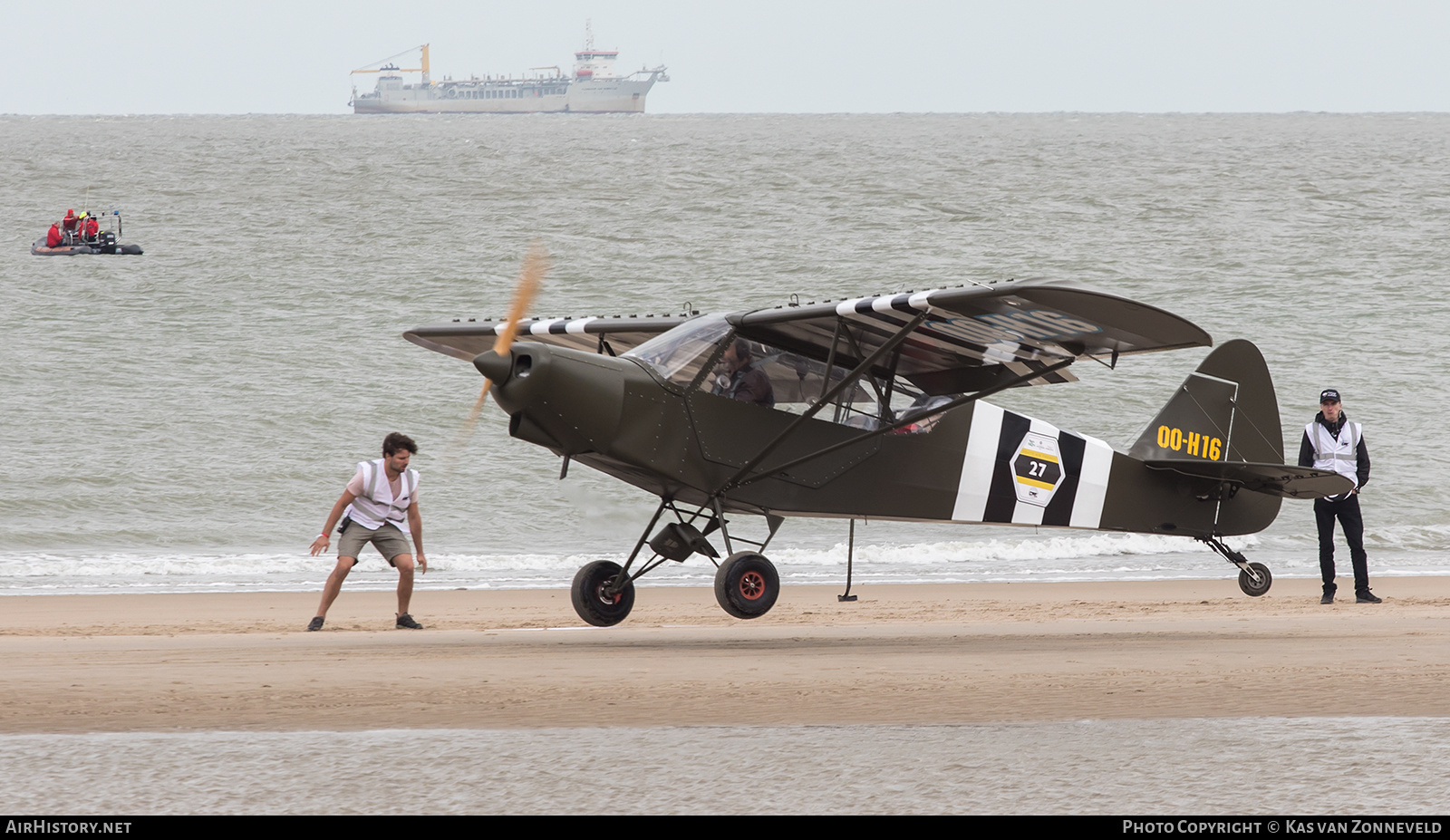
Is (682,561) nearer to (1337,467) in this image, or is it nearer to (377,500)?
(377,500)

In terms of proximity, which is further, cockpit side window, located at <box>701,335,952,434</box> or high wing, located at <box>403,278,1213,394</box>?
cockpit side window, located at <box>701,335,952,434</box>

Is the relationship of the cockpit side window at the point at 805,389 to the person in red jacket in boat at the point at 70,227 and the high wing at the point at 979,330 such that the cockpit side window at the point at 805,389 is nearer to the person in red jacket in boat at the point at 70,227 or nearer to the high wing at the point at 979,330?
the high wing at the point at 979,330

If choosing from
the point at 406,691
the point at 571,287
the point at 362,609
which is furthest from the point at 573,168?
the point at 406,691

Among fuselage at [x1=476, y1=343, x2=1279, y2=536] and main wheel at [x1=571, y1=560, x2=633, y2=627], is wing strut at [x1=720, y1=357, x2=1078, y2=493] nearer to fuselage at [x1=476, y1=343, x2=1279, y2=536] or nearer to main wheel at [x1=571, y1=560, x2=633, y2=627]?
fuselage at [x1=476, y1=343, x2=1279, y2=536]

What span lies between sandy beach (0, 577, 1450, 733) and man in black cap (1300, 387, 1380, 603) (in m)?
0.32

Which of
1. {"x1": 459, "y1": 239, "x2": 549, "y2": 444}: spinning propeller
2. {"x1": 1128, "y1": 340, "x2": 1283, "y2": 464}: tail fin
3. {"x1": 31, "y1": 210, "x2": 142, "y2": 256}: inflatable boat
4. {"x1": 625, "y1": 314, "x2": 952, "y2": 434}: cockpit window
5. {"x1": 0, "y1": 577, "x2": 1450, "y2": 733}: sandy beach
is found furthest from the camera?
{"x1": 31, "y1": 210, "x2": 142, "y2": 256}: inflatable boat

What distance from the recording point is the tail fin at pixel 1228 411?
12688 mm

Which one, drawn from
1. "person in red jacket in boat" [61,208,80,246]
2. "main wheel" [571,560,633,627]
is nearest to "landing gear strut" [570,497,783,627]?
"main wheel" [571,560,633,627]

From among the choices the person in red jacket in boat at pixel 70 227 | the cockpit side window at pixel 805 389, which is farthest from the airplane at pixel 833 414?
the person in red jacket in boat at pixel 70 227

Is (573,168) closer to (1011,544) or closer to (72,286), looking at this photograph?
(72,286)

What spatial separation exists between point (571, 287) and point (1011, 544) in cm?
A: 2123

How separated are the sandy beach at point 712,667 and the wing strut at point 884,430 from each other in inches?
45.8

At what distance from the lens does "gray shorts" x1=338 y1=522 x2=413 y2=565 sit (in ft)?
33.6

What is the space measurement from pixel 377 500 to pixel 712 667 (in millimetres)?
4114
